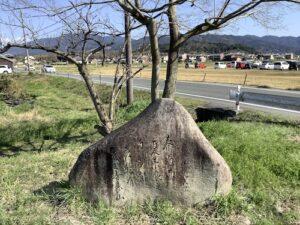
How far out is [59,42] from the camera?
8.44m

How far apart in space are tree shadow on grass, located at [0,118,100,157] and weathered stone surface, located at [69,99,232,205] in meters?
6.14

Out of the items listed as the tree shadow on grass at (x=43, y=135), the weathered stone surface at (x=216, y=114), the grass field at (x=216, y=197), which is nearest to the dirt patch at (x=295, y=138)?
the grass field at (x=216, y=197)

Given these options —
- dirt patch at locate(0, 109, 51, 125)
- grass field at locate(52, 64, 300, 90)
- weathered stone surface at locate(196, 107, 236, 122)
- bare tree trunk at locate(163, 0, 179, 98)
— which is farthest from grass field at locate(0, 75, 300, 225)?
Result: grass field at locate(52, 64, 300, 90)

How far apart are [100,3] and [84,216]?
416 centimetres

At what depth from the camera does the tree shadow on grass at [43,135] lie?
11500 mm

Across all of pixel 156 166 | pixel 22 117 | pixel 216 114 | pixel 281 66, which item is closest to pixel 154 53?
pixel 216 114

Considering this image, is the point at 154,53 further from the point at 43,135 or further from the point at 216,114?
the point at 43,135

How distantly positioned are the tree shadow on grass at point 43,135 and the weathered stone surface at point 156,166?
6140 mm

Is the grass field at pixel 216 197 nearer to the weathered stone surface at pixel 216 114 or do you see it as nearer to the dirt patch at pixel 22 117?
the weathered stone surface at pixel 216 114

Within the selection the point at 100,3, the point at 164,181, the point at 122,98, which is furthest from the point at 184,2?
the point at 122,98

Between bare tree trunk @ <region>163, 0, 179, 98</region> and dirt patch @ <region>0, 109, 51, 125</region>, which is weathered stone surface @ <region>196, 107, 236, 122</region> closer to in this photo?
bare tree trunk @ <region>163, 0, 179, 98</region>

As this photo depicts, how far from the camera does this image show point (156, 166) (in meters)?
4.99

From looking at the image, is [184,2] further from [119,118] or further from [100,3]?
[119,118]

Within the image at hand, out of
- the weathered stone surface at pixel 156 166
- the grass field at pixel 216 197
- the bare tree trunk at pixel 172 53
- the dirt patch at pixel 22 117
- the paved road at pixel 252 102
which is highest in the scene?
the bare tree trunk at pixel 172 53
